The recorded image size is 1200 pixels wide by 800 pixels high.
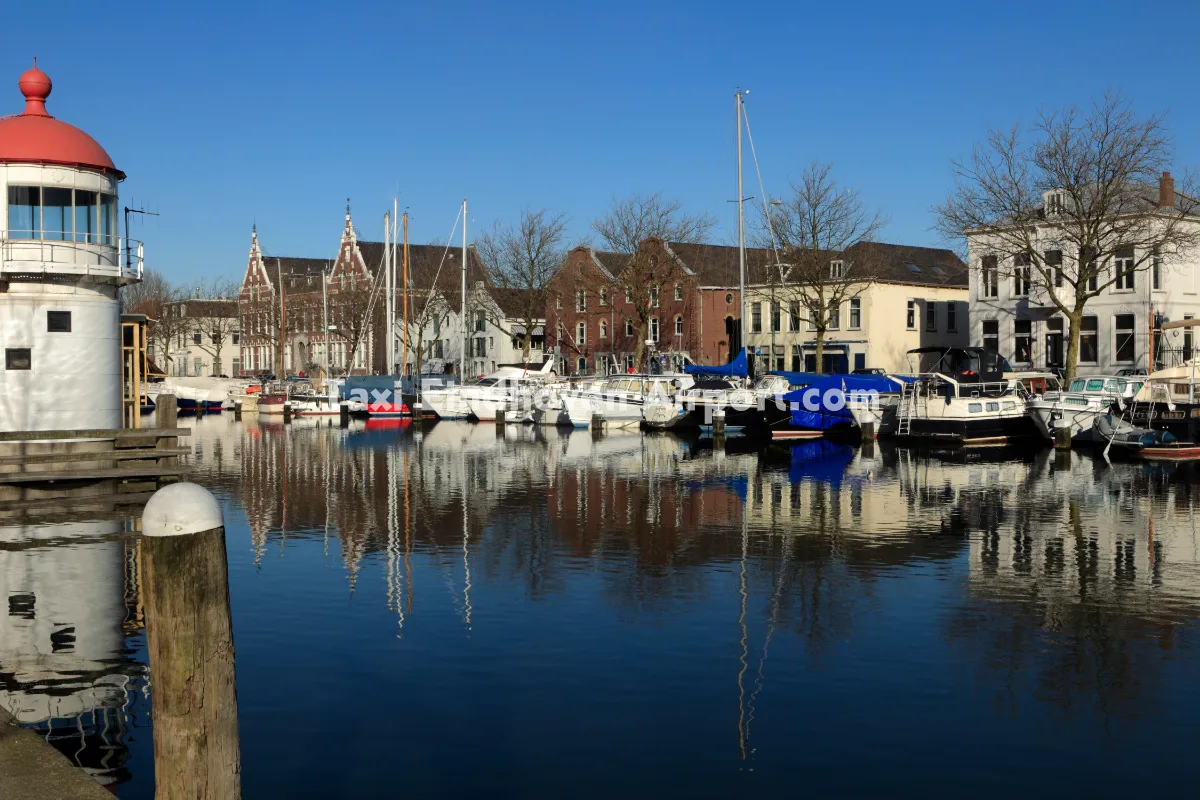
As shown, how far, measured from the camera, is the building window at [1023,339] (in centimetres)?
5916

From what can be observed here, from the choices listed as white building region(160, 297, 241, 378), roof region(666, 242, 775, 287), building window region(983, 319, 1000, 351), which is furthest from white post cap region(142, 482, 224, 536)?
white building region(160, 297, 241, 378)

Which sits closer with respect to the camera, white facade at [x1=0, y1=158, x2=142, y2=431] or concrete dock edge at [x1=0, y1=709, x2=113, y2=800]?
concrete dock edge at [x1=0, y1=709, x2=113, y2=800]

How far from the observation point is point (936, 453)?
133 feet

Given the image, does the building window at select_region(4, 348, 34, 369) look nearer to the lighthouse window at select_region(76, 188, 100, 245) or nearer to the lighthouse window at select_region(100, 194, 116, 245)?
the lighthouse window at select_region(76, 188, 100, 245)

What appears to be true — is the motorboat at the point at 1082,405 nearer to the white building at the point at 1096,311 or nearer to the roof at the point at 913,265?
the white building at the point at 1096,311

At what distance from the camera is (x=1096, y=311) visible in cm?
5516

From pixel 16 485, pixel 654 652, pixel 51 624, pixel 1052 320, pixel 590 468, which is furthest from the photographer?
pixel 1052 320

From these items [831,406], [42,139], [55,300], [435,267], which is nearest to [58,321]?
[55,300]

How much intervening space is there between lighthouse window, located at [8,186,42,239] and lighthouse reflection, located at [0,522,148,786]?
6890mm

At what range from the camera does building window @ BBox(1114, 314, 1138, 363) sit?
54031 mm

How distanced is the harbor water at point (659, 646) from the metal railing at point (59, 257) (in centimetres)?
543

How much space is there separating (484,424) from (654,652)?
1838 inches

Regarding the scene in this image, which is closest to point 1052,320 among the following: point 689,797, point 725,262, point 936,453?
point 936,453

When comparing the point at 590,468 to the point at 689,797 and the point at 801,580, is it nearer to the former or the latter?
the point at 801,580
